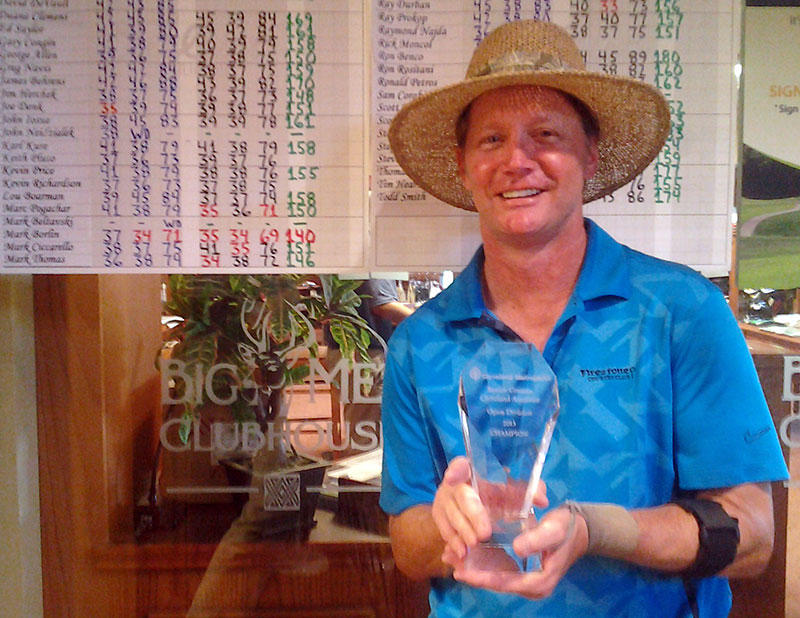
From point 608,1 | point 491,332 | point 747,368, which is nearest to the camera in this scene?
point 747,368

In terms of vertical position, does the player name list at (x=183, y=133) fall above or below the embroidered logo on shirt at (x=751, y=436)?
above

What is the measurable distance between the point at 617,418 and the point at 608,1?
890 mm

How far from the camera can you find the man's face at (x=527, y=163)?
35.4 inches

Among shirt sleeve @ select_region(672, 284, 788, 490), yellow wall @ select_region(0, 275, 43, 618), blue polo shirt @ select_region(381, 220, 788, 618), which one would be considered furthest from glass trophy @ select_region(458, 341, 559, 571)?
yellow wall @ select_region(0, 275, 43, 618)

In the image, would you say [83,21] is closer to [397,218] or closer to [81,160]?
[81,160]

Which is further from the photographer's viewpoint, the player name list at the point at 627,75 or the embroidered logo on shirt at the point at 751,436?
the player name list at the point at 627,75

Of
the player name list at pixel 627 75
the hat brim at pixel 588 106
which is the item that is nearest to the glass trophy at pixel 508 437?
the hat brim at pixel 588 106

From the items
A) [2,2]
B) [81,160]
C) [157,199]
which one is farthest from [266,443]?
[2,2]

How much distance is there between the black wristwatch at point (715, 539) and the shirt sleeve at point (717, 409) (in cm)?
5

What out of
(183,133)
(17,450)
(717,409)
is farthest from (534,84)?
(17,450)

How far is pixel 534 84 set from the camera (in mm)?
930

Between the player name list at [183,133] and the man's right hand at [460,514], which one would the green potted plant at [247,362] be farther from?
the man's right hand at [460,514]

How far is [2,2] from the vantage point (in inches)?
50.9

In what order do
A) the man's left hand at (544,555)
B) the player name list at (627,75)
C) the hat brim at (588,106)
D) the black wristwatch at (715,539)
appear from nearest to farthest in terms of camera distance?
the man's left hand at (544,555) < the black wristwatch at (715,539) < the hat brim at (588,106) < the player name list at (627,75)
